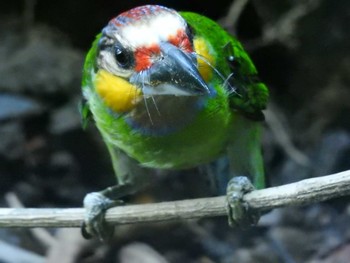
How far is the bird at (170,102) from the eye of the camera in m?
1.59

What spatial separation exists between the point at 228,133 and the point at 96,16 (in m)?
1.33

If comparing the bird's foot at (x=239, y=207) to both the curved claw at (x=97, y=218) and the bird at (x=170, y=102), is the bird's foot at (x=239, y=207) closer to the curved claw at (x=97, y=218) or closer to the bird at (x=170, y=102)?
the bird at (x=170, y=102)

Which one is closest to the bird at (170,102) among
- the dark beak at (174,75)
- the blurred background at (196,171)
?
the dark beak at (174,75)

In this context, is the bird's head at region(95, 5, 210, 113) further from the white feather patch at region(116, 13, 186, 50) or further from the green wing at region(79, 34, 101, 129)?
the green wing at region(79, 34, 101, 129)

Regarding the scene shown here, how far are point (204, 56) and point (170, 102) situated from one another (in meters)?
0.16

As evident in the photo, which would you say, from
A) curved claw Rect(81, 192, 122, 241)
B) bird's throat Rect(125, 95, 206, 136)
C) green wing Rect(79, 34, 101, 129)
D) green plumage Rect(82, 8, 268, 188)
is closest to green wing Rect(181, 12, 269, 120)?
green plumage Rect(82, 8, 268, 188)

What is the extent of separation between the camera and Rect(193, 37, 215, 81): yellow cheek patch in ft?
5.61

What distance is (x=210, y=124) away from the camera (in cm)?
184

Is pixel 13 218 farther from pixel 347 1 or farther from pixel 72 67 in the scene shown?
pixel 347 1

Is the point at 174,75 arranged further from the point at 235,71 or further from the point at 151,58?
the point at 235,71

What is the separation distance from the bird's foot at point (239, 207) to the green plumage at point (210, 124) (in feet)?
0.44

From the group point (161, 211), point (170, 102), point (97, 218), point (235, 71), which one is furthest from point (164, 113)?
point (97, 218)

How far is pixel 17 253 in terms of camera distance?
2.34 meters

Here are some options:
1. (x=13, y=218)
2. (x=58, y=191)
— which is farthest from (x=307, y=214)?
(x=13, y=218)
